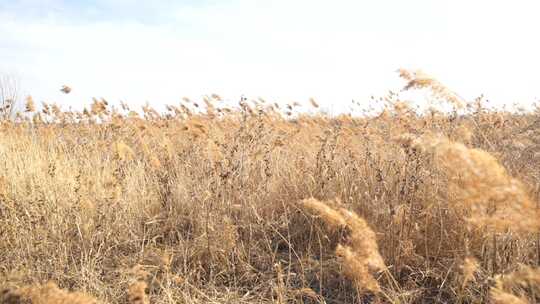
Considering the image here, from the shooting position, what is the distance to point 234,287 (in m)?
2.71

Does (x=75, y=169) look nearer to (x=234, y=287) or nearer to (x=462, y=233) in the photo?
(x=234, y=287)

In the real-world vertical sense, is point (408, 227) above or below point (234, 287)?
above

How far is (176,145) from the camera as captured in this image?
19.4 ft

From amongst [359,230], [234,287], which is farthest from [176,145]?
[359,230]

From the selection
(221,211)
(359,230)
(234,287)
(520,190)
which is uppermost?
(520,190)

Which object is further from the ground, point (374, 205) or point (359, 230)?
point (359, 230)

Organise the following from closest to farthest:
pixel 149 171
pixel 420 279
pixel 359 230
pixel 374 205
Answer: pixel 359 230
pixel 420 279
pixel 374 205
pixel 149 171

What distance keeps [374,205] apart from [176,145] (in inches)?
139

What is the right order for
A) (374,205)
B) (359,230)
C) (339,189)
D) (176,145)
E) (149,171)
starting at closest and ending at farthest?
1. (359,230)
2. (374,205)
3. (339,189)
4. (149,171)
5. (176,145)

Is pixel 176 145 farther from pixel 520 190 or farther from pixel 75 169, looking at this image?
pixel 520 190

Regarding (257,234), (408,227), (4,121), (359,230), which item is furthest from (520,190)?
(4,121)

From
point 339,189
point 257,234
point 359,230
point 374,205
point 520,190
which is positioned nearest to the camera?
point 520,190

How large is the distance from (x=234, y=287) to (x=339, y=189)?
48.0 inches

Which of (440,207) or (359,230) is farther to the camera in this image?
(440,207)
